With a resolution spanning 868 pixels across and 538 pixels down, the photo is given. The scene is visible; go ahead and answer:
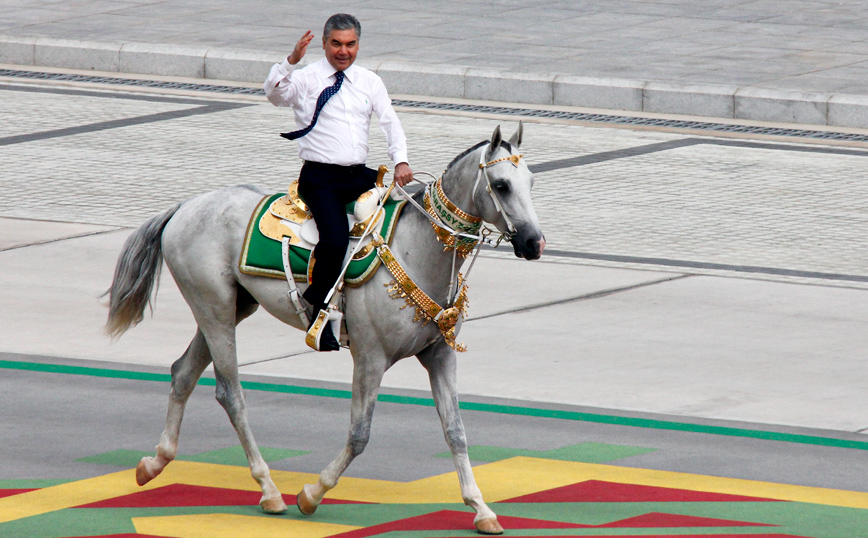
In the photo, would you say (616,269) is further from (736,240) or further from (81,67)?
(81,67)

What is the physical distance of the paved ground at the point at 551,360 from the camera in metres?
7.20

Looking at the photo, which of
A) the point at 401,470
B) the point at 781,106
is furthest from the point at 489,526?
the point at 781,106

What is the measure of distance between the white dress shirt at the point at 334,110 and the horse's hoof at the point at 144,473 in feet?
5.20

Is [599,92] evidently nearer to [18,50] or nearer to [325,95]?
[18,50]

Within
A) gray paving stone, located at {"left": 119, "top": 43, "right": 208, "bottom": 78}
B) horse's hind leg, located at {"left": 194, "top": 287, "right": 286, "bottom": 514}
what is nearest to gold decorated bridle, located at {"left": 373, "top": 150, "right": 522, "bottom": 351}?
horse's hind leg, located at {"left": 194, "top": 287, "right": 286, "bottom": 514}

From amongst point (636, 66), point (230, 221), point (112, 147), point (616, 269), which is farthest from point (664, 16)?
point (230, 221)

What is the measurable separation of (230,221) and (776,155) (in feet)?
33.9

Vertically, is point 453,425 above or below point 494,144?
below

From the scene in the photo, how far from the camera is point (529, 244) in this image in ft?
20.7

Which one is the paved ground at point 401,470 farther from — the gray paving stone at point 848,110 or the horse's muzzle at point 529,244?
the gray paving stone at point 848,110

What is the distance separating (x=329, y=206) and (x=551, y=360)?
10.1ft

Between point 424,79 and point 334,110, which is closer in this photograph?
point 334,110

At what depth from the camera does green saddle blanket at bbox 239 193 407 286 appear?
675 centimetres

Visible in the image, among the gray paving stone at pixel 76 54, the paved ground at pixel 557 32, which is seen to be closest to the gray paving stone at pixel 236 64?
the paved ground at pixel 557 32
